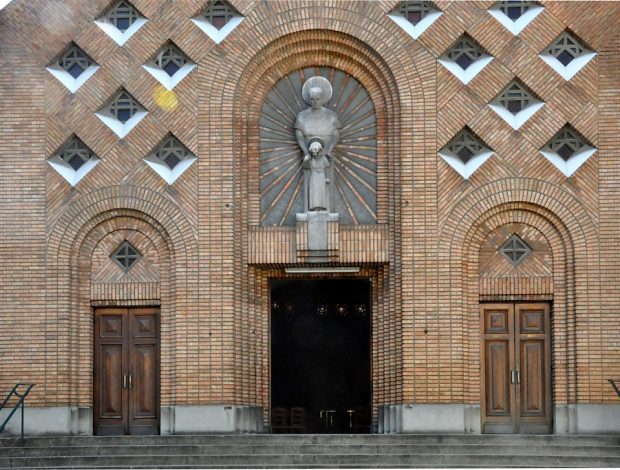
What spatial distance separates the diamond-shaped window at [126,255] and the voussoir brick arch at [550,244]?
4.82 meters

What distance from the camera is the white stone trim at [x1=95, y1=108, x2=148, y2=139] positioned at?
84.5 ft

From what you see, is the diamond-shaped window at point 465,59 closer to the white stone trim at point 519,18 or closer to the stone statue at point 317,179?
the white stone trim at point 519,18

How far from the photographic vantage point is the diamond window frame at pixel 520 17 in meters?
25.5

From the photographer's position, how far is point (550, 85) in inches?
999

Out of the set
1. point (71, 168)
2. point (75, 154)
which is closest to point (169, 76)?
point (75, 154)

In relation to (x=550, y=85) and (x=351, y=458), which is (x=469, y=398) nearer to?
(x=351, y=458)

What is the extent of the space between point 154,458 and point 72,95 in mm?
6388

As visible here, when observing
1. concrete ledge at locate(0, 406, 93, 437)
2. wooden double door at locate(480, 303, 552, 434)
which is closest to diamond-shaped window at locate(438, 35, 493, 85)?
wooden double door at locate(480, 303, 552, 434)

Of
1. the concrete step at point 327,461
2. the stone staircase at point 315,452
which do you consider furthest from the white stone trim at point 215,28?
the concrete step at point 327,461

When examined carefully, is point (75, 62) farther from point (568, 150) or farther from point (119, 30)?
point (568, 150)

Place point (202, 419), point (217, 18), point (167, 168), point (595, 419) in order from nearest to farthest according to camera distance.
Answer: point (595, 419), point (202, 419), point (167, 168), point (217, 18)

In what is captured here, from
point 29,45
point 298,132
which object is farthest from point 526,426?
point 29,45

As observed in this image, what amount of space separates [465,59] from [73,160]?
21.0 ft

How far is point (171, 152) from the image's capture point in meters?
25.8
